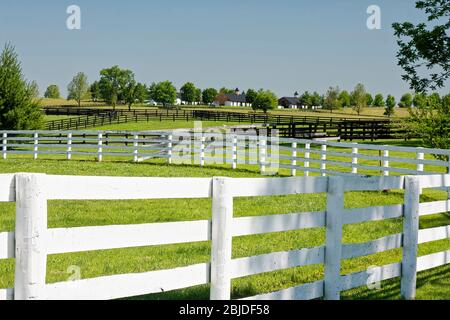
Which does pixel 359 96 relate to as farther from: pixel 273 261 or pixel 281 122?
pixel 273 261

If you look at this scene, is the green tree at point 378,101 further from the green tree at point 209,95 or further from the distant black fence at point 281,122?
the distant black fence at point 281,122

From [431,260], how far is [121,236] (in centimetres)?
439

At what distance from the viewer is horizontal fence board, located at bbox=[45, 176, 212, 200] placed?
380 centimetres

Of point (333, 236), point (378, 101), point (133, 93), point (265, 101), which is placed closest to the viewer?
point (333, 236)

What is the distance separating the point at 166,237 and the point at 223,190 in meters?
0.58

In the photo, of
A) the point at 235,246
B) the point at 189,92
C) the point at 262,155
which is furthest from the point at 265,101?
the point at 235,246

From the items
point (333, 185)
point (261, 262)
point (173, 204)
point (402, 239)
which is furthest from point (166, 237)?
point (173, 204)

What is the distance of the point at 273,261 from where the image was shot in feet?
16.5

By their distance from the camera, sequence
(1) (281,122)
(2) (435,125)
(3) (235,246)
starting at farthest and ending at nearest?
(1) (281,122)
(2) (435,125)
(3) (235,246)

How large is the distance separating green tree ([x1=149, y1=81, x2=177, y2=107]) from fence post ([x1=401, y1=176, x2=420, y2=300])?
487 ft

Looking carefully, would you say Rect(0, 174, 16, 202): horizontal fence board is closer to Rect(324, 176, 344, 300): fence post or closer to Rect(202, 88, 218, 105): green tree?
Rect(324, 176, 344, 300): fence post

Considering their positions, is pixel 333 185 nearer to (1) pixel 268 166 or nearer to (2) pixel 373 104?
(1) pixel 268 166

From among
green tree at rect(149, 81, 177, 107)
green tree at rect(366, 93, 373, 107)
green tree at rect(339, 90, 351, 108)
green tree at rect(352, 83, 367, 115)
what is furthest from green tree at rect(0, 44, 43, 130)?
green tree at rect(339, 90, 351, 108)

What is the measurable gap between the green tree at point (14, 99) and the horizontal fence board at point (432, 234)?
121 feet
